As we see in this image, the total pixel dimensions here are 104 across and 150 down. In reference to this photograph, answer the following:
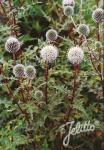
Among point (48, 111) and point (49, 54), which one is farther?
point (48, 111)

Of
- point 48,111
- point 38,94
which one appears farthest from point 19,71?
point 48,111

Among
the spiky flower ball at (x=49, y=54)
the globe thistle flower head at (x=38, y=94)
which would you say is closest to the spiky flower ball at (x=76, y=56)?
the spiky flower ball at (x=49, y=54)

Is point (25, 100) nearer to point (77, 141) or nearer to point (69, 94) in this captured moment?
point (69, 94)

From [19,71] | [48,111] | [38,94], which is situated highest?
[19,71]

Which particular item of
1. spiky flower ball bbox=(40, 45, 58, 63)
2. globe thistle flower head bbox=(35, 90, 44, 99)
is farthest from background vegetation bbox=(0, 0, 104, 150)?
spiky flower ball bbox=(40, 45, 58, 63)

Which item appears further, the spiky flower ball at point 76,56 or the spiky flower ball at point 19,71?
the spiky flower ball at point 19,71

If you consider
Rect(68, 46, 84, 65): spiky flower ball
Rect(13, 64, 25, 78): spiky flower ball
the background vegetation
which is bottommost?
the background vegetation

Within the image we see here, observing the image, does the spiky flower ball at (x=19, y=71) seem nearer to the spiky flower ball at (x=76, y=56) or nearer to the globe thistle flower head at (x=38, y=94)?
the globe thistle flower head at (x=38, y=94)

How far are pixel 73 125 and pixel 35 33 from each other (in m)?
1.44

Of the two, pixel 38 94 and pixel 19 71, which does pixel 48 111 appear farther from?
pixel 19 71

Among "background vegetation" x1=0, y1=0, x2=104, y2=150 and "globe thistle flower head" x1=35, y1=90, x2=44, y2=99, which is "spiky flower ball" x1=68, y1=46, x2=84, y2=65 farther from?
"globe thistle flower head" x1=35, y1=90, x2=44, y2=99

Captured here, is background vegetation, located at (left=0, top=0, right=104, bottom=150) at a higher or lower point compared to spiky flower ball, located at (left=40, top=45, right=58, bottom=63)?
lower

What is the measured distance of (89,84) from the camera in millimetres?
2969

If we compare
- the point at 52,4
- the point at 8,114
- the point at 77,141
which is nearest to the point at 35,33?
the point at 52,4
